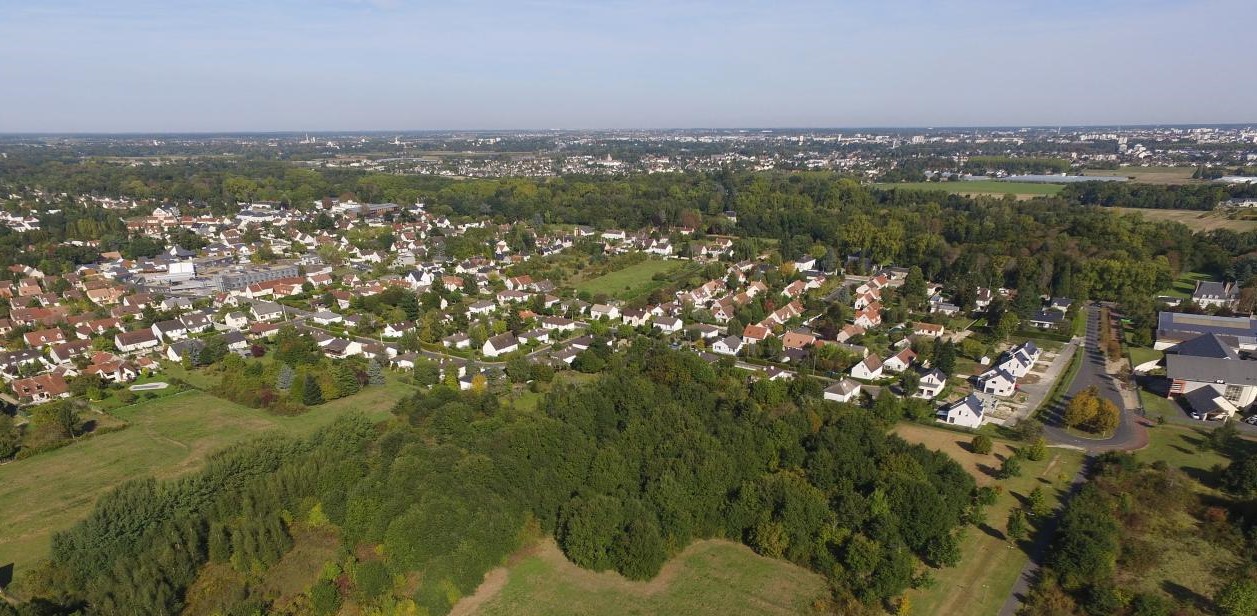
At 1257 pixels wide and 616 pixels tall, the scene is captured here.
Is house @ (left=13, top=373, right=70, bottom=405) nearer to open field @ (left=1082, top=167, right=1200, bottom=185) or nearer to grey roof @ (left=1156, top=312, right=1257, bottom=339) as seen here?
grey roof @ (left=1156, top=312, right=1257, bottom=339)

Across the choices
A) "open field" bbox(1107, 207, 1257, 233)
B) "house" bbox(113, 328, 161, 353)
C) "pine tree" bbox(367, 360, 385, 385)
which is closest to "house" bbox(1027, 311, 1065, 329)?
"open field" bbox(1107, 207, 1257, 233)

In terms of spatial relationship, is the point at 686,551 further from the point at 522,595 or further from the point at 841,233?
the point at 841,233

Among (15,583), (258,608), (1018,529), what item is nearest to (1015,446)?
(1018,529)

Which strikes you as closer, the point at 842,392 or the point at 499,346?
the point at 842,392

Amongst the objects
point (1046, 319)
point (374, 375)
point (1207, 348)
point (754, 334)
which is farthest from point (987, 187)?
point (374, 375)

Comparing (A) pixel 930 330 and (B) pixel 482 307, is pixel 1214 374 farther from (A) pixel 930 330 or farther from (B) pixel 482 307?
(B) pixel 482 307

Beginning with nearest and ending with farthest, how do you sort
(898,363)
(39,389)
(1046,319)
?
(39,389) < (898,363) < (1046,319)
